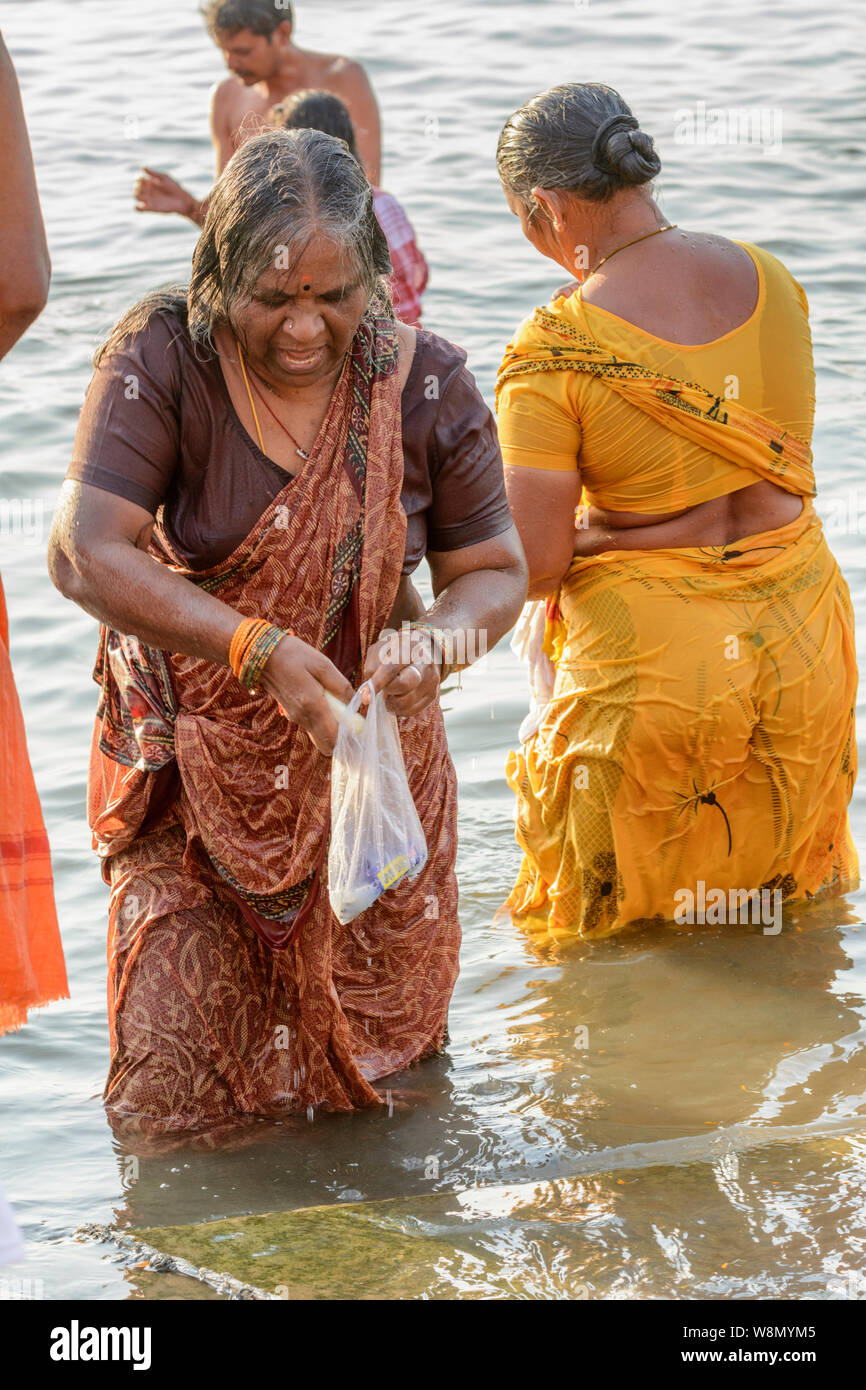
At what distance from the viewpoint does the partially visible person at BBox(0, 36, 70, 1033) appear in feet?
7.95

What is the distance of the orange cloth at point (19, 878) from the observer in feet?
8.84

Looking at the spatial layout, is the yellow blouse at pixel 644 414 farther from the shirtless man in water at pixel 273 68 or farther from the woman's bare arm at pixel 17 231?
the shirtless man in water at pixel 273 68

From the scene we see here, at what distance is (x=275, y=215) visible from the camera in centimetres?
304

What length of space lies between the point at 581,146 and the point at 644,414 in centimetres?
62

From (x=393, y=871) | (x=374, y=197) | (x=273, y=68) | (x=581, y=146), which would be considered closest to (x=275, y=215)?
(x=393, y=871)

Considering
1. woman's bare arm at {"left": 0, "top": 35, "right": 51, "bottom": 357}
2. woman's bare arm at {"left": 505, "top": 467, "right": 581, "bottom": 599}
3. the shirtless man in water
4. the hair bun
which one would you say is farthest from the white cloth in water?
the shirtless man in water

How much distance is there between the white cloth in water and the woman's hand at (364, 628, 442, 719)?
1333mm

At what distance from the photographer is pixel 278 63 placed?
813 centimetres

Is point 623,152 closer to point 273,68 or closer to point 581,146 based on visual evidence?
point 581,146

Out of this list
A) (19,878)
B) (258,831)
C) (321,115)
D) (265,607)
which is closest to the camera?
(19,878)

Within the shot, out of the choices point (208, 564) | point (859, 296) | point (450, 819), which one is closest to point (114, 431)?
point (208, 564)

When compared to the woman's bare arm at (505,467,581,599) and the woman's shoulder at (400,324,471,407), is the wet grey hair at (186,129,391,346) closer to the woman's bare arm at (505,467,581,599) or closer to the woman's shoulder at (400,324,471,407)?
the woman's shoulder at (400,324,471,407)

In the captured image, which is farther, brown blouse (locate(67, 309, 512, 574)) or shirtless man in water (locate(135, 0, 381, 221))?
shirtless man in water (locate(135, 0, 381, 221))

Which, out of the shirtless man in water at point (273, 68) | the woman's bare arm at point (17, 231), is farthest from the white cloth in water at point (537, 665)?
the shirtless man in water at point (273, 68)
